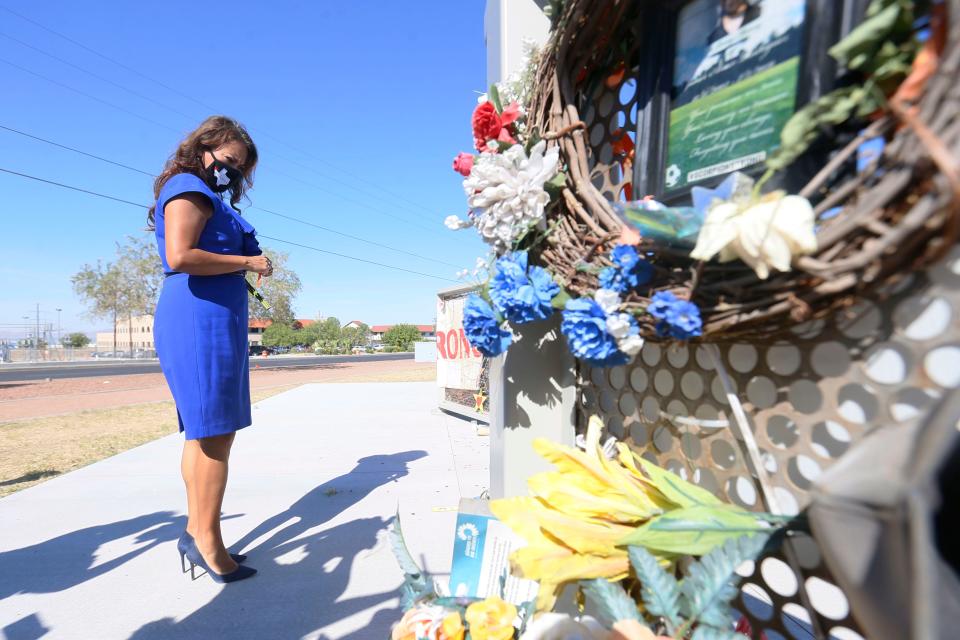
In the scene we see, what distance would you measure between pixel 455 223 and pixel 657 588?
89cm

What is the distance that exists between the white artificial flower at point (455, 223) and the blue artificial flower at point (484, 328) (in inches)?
9.6

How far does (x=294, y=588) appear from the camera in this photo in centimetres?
191

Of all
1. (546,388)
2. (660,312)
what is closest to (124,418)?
(546,388)

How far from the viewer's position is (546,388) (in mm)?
1249

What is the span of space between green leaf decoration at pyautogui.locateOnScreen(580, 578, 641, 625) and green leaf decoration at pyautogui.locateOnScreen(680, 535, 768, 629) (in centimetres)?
8

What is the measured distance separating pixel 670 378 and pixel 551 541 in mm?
365

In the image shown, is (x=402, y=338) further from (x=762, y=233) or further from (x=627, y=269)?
(x=762, y=233)

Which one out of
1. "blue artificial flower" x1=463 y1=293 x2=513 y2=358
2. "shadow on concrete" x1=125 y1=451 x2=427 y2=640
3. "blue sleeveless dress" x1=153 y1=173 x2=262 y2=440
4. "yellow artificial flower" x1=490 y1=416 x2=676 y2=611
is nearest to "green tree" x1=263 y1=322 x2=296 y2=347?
"shadow on concrete" x1=125 y1=451 x2=427 y2=640

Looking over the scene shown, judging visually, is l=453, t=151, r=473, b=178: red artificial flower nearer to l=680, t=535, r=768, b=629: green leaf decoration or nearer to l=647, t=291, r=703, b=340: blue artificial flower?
l=647, t=291, r=703, b=340: blue artificial flower

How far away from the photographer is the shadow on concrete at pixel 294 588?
5.36 feet

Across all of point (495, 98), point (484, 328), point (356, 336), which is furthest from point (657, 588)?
point (356, 336)

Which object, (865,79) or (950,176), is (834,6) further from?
(950,176)

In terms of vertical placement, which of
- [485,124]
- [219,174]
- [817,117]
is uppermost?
[219,174]

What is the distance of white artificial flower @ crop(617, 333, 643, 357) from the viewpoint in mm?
754
